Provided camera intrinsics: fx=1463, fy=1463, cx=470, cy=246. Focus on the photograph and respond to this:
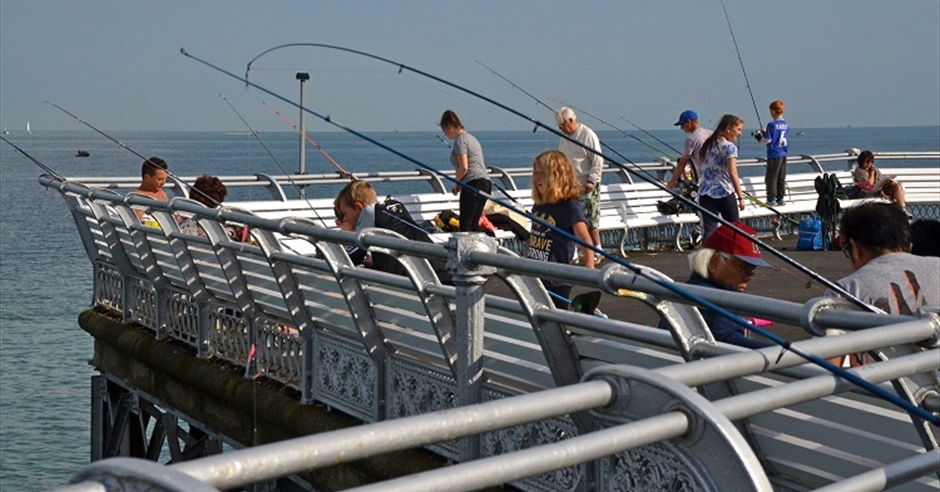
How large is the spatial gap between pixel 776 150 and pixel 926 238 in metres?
12.1

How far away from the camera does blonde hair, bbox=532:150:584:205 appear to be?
27.9 ft

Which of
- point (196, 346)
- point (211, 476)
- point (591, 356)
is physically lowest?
point (196, 346)

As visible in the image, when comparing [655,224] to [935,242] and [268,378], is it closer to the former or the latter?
[268,378]

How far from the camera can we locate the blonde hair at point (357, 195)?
934 centimetres

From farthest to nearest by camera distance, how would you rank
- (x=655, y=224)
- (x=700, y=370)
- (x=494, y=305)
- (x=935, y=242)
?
(x=655, y=224)
(x=935, y=242)
(x=494, y=305)
(x=700, y=370)

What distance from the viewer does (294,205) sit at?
14.2m

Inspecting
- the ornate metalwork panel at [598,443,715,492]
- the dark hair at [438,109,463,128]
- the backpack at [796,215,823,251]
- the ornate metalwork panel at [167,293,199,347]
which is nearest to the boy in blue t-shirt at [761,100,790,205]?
the backpack at [796,215,823,251]

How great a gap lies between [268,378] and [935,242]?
151 inches

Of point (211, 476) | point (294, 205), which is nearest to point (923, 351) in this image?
point (211, 476)

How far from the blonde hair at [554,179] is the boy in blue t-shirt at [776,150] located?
10.4 m

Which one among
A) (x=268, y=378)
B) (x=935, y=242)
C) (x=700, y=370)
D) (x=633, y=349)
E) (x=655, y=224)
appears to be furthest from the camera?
(x=655, y=224)

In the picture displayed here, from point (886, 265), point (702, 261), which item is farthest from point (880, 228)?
point (702, 261)

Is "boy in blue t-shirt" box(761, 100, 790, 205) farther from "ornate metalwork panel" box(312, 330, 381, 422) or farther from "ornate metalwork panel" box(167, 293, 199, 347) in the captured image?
"ornate metalwork panel" box(312, 330, 381, 422)

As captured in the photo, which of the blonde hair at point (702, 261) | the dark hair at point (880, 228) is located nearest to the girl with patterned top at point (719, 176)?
the blonde hair at point (702, 261)
